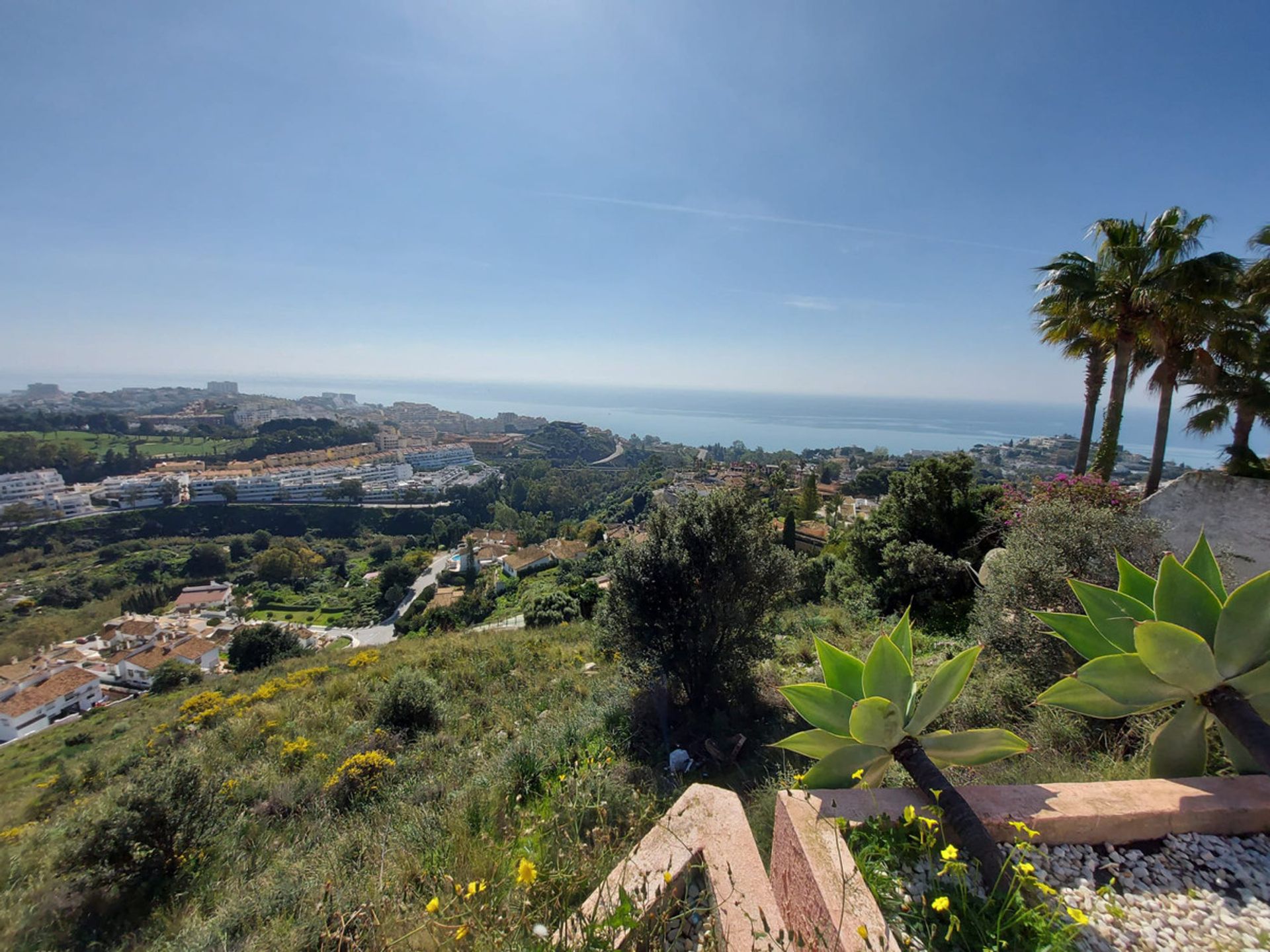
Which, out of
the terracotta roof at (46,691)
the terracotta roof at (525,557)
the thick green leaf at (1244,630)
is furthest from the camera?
the terracotta roof at (525,557)

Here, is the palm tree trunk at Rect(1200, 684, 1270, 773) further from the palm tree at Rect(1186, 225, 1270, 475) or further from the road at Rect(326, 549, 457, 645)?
the road at Rect(326, 549, 457, 645)

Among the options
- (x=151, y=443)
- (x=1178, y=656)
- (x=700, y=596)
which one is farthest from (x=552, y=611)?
(x=151, y=443)

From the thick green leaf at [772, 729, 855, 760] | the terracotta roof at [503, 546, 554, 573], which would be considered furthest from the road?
the thick green leaf at [772, 729, 855, 760]

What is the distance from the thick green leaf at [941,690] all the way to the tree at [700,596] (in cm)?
362

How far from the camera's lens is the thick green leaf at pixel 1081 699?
1744 millimetres

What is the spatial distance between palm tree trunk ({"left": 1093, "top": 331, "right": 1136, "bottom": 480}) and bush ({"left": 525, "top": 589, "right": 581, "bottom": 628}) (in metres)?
12.7

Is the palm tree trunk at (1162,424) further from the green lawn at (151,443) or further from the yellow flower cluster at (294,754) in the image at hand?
the green lawn at (151,443)

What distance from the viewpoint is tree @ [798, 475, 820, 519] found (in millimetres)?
30078

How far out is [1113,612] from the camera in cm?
199

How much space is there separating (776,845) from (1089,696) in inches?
52.8

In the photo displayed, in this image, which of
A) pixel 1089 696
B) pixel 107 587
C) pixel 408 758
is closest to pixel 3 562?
pixel 107 587

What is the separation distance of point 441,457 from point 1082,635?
262 feet

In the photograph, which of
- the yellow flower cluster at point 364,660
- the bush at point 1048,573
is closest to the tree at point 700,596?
the bush at point 1048,573

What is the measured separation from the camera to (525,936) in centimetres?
128
